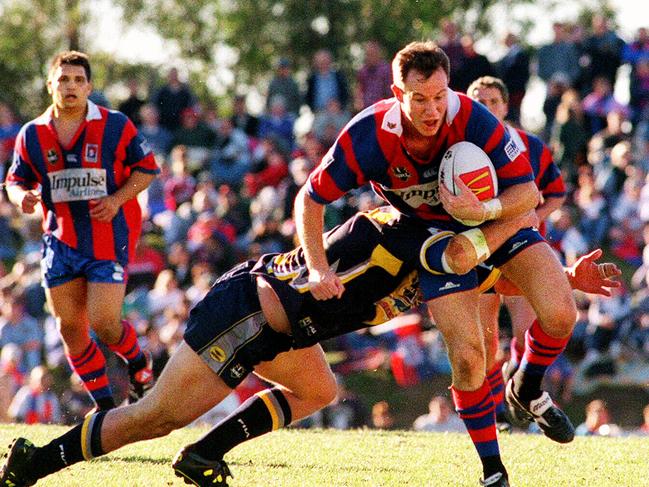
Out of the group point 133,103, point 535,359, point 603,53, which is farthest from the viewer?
point 133,103

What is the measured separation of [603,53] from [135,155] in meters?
9.44

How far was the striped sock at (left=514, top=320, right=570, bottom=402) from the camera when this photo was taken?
745 centimetres

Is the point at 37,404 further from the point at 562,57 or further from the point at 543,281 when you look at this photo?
the point at 543,281

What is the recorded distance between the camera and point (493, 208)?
632cm

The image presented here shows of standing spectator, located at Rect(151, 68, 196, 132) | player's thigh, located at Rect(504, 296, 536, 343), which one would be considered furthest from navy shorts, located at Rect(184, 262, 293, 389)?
standing spectator, located at Rect(151, 68, 196, 132)

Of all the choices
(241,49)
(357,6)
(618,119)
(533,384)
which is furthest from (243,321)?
(241,49)

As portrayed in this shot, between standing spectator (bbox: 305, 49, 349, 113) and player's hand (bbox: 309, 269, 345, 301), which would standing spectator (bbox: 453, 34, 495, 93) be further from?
player's hand (bbox: 309, 269, 345, 301)

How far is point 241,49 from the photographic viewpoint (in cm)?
3462

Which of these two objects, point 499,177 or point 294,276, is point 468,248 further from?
point 294,276

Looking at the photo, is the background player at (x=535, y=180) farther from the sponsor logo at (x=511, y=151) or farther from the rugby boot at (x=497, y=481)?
Result: the rugby boot at (x=497, y=481)

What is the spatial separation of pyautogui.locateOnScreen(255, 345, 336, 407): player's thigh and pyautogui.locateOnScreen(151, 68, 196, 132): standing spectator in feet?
41.8

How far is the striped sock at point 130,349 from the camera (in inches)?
353

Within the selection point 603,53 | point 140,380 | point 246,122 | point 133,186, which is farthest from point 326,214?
point 133,186

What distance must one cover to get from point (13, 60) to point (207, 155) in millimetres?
18009
